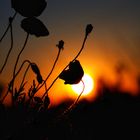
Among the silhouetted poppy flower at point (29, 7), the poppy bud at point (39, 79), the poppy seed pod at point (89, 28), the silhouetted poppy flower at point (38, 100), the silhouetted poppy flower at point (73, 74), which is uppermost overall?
the poppy seed pod at point (89, 28)

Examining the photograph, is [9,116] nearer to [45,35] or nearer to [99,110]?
[45,35]

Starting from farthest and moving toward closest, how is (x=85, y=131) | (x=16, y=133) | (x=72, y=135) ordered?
1. (x=85, y=131)
2. (x=72, y=135)
3. (x=16, y=133)

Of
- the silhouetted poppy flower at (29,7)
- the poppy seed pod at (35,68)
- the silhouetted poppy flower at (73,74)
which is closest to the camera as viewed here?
the silhouetted poppy flower at (29,7)

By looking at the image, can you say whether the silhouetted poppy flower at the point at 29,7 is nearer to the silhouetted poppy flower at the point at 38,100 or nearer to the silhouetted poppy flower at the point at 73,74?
the silhouetted poppy flower at the point at 73,74

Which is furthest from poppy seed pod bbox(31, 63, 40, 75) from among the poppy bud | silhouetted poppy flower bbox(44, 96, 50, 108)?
silhouetted poppy flower bbox(44, 96, 50, 108)

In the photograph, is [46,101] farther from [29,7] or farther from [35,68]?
[29,7]

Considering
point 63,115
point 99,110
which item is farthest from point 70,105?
point 99,110

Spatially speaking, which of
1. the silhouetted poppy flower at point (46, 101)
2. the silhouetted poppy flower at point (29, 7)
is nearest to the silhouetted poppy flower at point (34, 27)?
the silhouetted poppy flower at point (29, 7)
